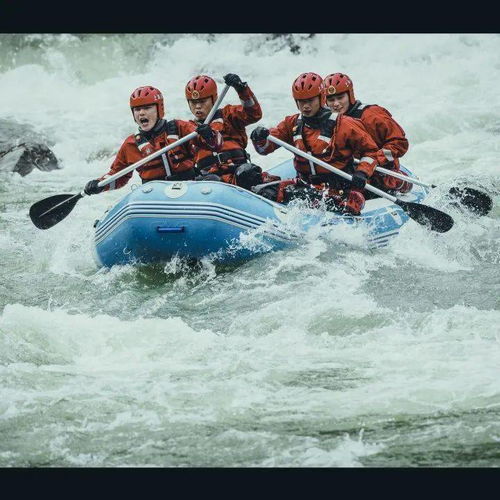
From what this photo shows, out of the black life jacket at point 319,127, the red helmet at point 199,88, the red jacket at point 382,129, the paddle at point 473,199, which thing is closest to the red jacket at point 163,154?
the red helmet at point 199,88

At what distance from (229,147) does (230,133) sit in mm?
123

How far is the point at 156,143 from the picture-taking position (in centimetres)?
881

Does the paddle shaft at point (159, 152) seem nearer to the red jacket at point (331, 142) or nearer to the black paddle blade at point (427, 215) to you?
the red jacket at point (331, 142)

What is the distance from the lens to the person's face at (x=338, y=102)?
9.27 metres

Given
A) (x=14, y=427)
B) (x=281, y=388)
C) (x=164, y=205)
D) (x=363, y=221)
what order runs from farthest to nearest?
1. (x=363, y=221)
2. (x=164, y=205)
3. (x=281, y=388)
4. (x=14, y=427)

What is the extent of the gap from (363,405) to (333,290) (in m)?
2.06

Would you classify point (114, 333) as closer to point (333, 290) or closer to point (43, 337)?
point (43, 337)

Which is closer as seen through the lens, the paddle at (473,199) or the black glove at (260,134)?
the black glove at (260,134)

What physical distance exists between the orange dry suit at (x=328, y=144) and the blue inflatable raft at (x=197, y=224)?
0.42 meters

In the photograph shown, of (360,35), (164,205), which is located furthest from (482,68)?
(164,205)

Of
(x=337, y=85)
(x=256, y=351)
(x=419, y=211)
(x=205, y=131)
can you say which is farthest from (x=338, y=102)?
(x=256, y=351)

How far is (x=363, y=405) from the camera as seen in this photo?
229 inches

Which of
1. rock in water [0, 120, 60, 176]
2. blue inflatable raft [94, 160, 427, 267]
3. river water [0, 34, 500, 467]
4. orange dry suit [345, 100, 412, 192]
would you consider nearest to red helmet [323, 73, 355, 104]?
orange dry suit [345, 100, 412, 192]

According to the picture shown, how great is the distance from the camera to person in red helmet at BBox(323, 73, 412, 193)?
30.3 ft
